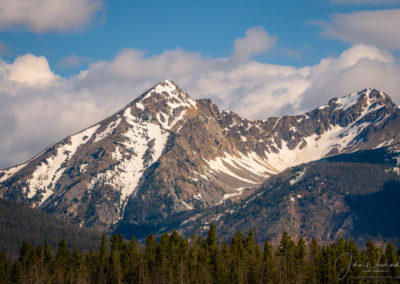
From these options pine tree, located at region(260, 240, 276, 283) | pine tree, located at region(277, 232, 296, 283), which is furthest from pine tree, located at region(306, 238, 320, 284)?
pine tree, located at region(260, 240, 276, 283)

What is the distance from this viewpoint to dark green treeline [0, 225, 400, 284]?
582ft

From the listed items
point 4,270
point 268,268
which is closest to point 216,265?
point 268,268

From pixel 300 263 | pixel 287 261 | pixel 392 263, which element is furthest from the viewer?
pixel 287 261

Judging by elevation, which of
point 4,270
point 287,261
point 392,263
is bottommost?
point 392,263

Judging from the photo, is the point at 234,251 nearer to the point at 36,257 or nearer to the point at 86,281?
the point at 86,281

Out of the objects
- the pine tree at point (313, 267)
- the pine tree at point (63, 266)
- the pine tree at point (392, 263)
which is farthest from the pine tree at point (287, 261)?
the pine tree at point (63, 266)

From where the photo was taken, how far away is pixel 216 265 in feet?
586

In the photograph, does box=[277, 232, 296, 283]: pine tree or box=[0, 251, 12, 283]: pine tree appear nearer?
box=[277, 232, 296, 283]: pine tree

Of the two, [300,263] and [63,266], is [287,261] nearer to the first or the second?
[300,263]

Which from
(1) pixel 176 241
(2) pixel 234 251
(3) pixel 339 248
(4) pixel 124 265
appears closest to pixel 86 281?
(4) pixel 124 265

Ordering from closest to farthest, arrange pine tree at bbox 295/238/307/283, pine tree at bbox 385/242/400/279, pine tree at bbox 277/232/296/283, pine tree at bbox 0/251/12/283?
pine tree at bbox 295/238/307/283 → pine tree at bbox 277/232/296/283 → pine tree at bbox 385/242/400/279 → pine tree at bbox 0/251/12/283

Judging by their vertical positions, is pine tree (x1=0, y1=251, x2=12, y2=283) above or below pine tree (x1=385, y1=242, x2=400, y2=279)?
above

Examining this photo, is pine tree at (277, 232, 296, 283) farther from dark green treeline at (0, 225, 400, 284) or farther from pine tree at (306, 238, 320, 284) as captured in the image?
pine tree at (306, 238, 320, 284)

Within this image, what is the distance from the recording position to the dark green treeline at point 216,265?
177375 mm
